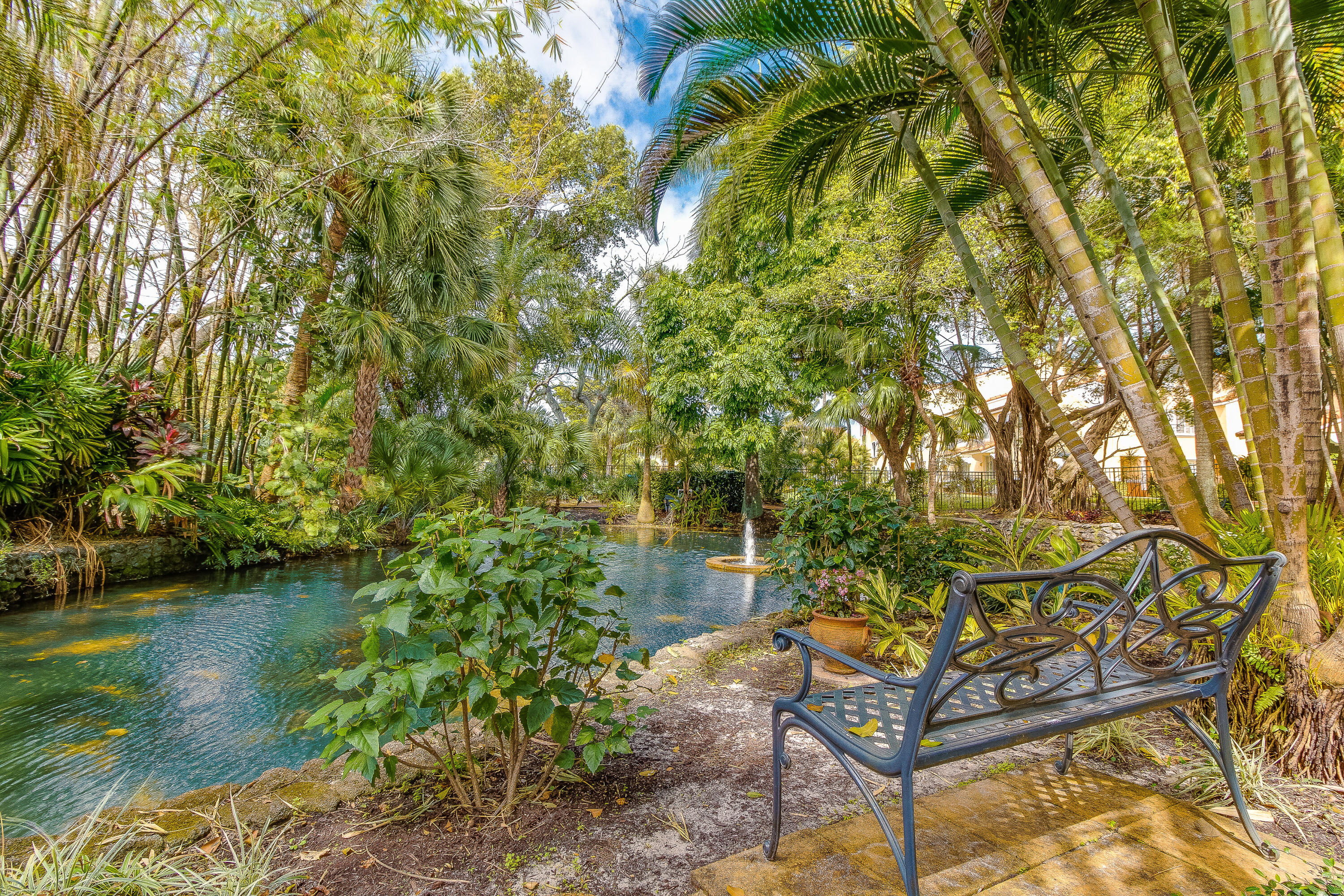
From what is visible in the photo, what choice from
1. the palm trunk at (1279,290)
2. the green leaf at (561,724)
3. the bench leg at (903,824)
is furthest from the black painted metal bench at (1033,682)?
the green leaf at (561,724)

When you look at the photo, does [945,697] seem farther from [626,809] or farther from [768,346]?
[768,346]

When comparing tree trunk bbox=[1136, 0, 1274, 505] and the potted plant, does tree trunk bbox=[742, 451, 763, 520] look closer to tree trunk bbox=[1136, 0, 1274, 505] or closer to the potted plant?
the potted plant

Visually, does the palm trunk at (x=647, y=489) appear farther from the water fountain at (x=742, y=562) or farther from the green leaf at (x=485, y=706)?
the green leaf at (x=485, y=706)

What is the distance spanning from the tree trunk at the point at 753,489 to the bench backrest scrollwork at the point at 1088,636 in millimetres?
11840

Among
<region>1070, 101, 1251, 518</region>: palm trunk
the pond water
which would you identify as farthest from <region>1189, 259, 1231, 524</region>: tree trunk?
the pond water

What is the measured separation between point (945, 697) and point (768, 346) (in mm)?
10621

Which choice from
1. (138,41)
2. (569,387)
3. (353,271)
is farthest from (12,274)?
(569,387)

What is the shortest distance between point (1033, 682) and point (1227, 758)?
0.50m

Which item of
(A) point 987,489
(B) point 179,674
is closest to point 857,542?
(B) point 179,674

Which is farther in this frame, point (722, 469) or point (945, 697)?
point (722, 469)

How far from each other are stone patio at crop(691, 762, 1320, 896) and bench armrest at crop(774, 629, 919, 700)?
381 mm

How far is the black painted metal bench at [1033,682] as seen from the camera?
1117mm

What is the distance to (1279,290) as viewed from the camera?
1.94m

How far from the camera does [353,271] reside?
30.9 feet
